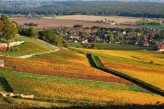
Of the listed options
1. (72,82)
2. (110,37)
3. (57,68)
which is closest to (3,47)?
(57,68)

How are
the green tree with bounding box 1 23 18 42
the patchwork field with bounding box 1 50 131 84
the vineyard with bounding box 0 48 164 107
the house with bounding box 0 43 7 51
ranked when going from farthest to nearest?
1. the green tree with bounding box 1 23 18 42
2. the house with bounding box 0 43 7 51
3. the patchwork field with bounding box 1 50 131 84
4. the vineyard with bounding box 0 48 164 107

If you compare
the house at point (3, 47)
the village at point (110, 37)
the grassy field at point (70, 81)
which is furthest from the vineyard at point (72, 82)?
the village at point (110, 37)

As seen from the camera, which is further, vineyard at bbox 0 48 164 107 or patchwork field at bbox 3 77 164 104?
patchwork field at bbox 3 77 164 104

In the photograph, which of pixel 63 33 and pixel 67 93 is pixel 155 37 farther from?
pixel 67 93

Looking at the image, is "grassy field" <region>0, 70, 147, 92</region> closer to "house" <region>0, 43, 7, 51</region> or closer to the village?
"house" <region>0, 43, 7, 51</region>

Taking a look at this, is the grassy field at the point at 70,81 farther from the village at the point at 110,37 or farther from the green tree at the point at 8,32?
the village at the point at 110,37

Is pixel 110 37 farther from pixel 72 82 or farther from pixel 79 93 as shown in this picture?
pixel 79 93

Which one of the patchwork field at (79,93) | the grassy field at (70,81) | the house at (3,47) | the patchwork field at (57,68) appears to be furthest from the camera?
the house at (3,47)

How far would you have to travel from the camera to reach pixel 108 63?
68.9 m

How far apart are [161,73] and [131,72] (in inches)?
211

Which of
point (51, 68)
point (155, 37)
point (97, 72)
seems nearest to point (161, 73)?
point (97, 72)

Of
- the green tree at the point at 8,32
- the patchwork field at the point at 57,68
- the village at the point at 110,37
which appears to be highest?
the green tree at the point at 8,32

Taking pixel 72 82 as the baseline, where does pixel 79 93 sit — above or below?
above

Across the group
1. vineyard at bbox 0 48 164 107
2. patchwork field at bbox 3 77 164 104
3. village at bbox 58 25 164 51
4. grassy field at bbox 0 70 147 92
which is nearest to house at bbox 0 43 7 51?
vineyard at bbox 0 48 164 107
